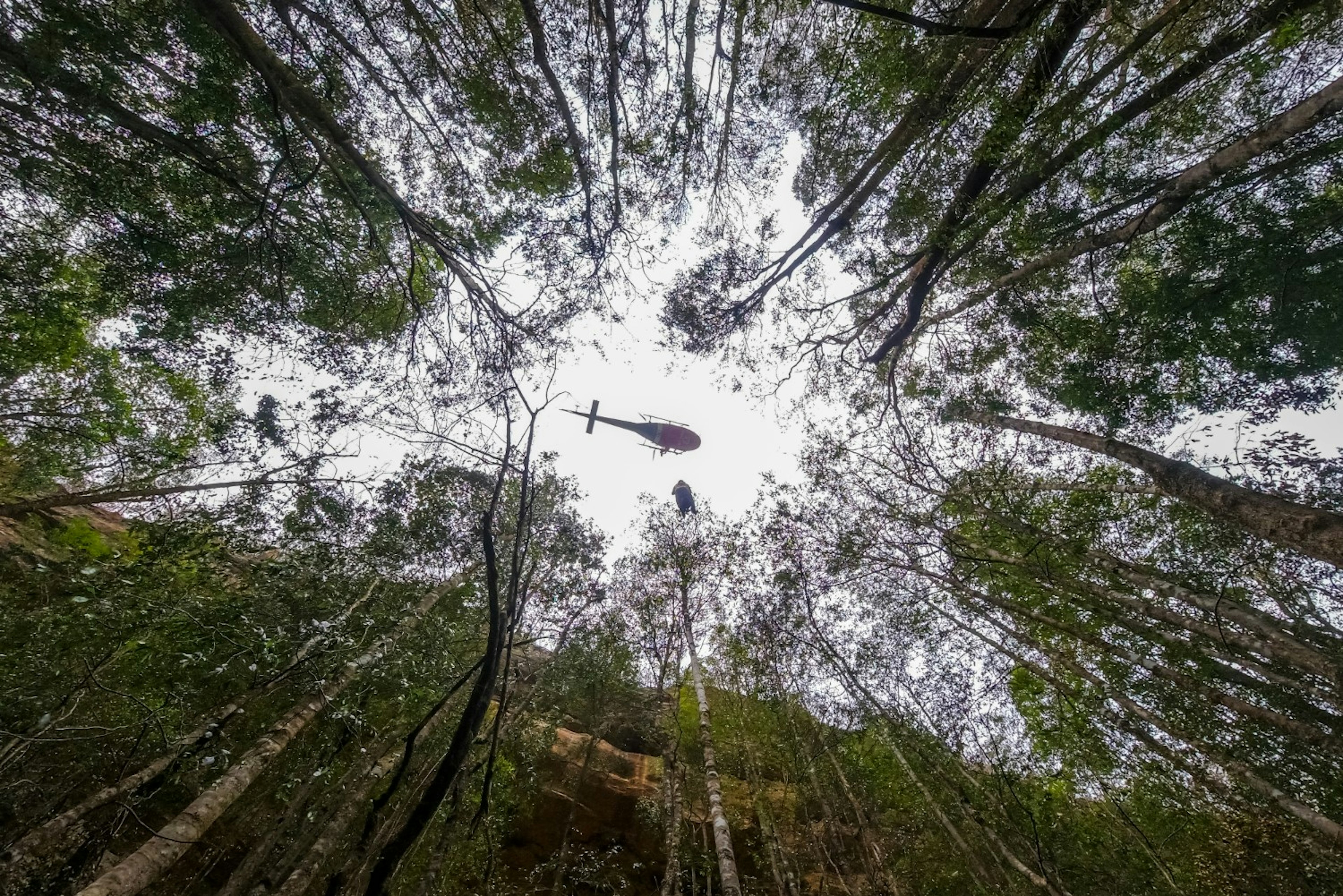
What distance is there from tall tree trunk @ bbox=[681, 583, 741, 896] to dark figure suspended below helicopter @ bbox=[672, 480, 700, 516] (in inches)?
108

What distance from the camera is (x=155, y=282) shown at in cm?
559

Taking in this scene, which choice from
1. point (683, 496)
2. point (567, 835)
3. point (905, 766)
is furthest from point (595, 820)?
point (683, 496)

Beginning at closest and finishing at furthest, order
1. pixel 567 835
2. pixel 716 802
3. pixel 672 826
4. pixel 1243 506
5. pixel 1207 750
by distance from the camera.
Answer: pixel 1243 506
pixel 1207 750
pixel 716 802
pixel 672 826
pixel 567 835

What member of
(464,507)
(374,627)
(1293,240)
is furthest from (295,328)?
(1293,240)

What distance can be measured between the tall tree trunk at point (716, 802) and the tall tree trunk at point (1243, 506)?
570 centimetres

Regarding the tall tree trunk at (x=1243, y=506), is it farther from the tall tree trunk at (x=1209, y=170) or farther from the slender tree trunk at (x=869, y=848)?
the slender tree trunk at (x=869, y=848)

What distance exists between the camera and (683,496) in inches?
403

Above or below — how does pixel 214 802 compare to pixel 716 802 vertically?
below

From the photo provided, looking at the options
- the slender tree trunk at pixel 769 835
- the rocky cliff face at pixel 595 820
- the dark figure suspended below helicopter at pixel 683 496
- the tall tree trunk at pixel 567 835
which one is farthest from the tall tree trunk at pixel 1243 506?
the rocky cliff face at pixel 595 820

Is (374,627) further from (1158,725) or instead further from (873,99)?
(1158,725)

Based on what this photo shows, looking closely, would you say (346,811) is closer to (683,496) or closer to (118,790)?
(118,790)

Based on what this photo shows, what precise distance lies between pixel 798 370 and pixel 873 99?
413cm

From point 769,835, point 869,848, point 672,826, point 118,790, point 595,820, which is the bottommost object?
point 118,790

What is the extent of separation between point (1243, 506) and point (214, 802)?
9809mm
